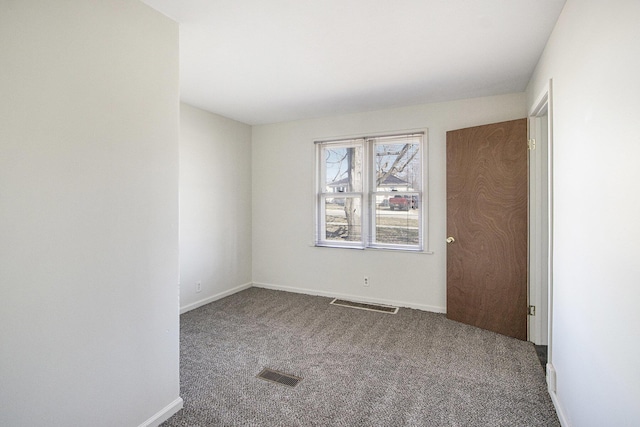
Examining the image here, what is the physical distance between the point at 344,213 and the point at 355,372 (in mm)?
2336

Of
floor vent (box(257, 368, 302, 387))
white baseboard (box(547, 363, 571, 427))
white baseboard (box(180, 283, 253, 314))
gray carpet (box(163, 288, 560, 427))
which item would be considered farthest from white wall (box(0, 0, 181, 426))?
white baseboard (box(547, 363, 571, 427))

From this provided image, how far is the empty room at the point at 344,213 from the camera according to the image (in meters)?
1.40

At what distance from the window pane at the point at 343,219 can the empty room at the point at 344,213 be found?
1.6 inches

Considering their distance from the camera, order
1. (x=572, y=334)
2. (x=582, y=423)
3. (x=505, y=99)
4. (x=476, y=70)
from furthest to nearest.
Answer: (x=505, y=99) → (x=476, y=70) → (x=572, y=334) → (x=582, y=423)

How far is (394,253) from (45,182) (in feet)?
11.5

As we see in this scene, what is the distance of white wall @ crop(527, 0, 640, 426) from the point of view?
3.76 ft

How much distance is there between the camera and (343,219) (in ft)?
15.0

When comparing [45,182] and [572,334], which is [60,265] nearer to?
[45,182]

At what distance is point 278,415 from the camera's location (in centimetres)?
205

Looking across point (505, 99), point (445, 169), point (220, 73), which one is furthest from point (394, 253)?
point (220, 73)

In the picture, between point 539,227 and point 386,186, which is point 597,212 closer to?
point 539,227

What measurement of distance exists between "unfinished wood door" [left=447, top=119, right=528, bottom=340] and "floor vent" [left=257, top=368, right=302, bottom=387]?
2.04 m

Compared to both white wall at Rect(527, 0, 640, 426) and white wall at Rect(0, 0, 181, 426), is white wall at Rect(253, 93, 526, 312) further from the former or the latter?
white wall at Rect(0, 0, 181, 426)

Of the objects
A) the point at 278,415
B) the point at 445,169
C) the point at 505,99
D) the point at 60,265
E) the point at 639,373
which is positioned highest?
the point at 505,99
